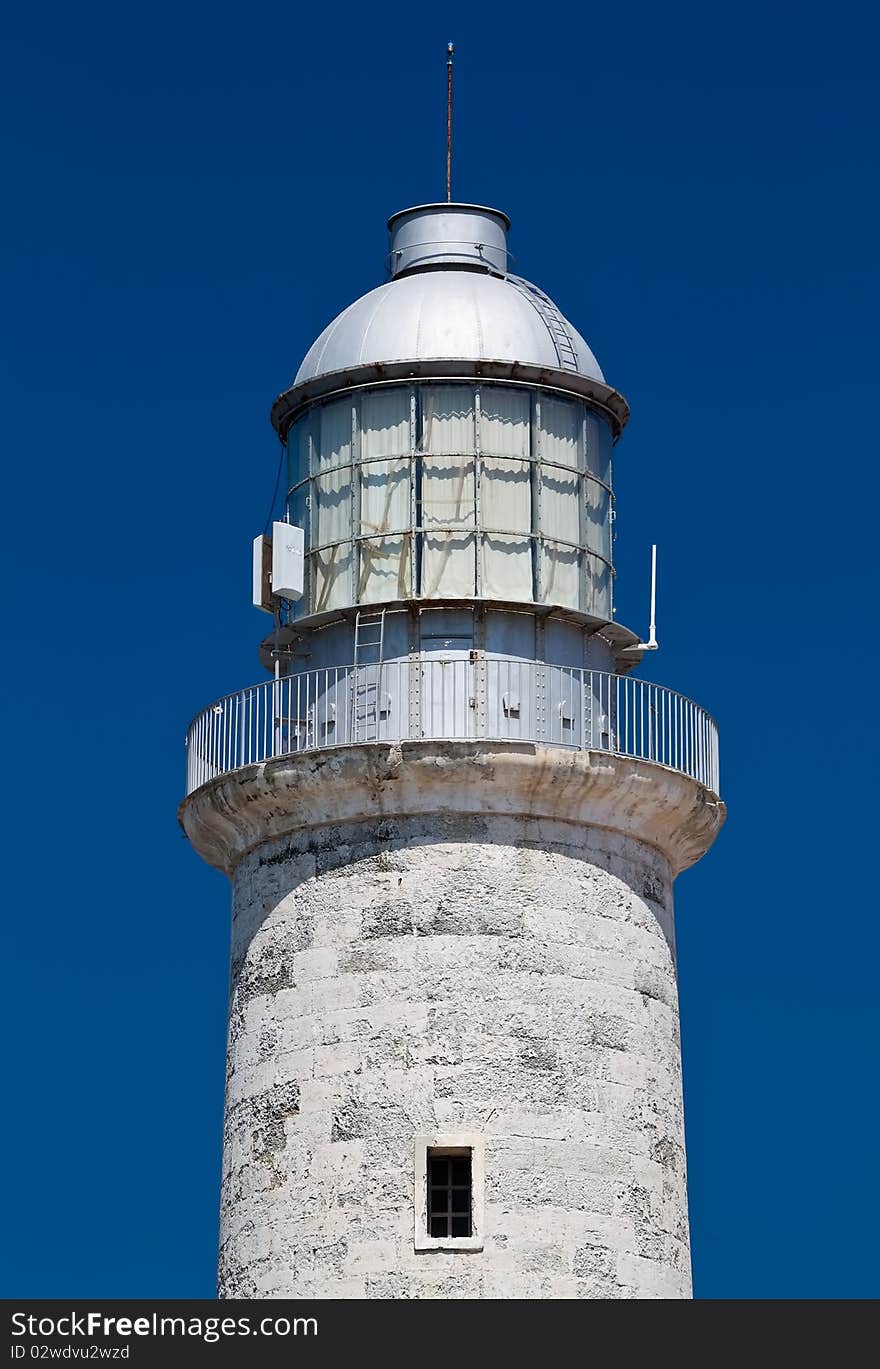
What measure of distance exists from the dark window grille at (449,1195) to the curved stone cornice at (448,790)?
11.1 feet

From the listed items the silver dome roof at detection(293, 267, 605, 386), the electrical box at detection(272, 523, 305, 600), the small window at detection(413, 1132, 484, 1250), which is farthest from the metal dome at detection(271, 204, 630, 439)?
the small window at detection(413, 1132, 484, 1250)

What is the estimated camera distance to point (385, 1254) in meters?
36.4

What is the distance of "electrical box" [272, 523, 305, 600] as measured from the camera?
39031 mm

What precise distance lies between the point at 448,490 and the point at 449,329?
1703 millimetres

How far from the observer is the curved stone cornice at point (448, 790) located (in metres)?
37.7

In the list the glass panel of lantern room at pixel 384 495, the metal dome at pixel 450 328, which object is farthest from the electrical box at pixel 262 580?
the metal dome at pixel 450 328

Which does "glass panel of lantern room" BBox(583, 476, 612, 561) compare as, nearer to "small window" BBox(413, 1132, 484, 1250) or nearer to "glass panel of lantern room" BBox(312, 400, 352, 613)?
"glass panel of lantern room" BBox(312, 400, 352, 613)

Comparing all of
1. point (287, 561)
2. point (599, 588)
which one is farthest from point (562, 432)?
point (287, 561)

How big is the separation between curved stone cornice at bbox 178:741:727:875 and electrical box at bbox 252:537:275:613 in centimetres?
191

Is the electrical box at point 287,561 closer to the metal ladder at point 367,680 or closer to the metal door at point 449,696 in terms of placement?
the metal ladder at point 367,680

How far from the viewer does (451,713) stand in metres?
38.2

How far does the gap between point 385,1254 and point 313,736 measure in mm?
5305

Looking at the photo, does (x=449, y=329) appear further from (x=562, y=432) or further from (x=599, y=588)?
(x=599, y=588)
